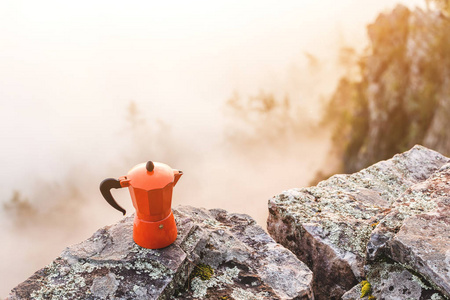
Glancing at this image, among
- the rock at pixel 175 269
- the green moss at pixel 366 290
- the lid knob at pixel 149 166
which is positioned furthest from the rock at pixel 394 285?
the lid knob at pixel 149 166

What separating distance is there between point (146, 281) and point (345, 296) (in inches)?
68.8

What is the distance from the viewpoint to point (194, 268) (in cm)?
Result: 304

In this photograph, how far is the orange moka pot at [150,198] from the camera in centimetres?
292

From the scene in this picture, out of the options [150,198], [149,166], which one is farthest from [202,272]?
[149,166]

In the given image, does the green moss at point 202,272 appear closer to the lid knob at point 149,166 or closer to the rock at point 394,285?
the lid knob at point 149,166

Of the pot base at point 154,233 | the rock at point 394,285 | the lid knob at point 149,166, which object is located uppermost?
the lid knob at point 149,166

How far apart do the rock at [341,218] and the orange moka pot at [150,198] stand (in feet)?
4.77

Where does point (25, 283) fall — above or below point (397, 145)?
above

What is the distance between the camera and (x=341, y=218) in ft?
12.0

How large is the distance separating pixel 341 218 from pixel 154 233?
6.90 ft

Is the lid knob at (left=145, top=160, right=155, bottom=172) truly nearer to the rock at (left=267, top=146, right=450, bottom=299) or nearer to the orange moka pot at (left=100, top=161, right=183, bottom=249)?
the orange moka pot at (left=100, top=161, right=183, bottom=249)

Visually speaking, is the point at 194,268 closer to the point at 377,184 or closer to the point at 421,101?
the point at 377,184

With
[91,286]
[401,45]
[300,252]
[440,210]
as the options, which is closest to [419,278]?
[440,210]

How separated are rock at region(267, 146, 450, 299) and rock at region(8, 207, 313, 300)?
37cm
